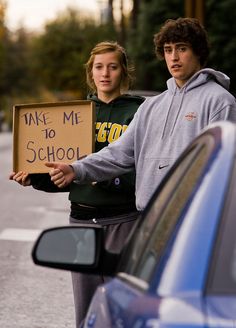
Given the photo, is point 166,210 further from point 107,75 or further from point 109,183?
point 107,75

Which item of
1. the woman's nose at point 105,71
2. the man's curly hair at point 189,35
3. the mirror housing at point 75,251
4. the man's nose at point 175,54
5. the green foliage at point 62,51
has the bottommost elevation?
the green foliage at point 62,51

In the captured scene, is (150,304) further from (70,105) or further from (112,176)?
(70,105)

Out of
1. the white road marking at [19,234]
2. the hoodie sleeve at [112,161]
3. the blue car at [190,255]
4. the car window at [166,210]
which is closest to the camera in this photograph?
the blue car at [190,255]

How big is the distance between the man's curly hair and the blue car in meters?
1.95

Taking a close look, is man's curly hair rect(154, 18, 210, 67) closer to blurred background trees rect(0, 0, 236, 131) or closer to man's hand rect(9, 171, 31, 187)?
man's hand rect(9, 171, 31, 187)

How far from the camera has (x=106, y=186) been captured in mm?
5594

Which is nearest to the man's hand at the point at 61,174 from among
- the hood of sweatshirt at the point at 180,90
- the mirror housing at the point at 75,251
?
the hood of sweatshirt at the point at 180,90

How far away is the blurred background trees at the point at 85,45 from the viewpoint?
108 feet

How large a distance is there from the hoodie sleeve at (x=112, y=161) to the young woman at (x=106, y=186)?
1.62ft

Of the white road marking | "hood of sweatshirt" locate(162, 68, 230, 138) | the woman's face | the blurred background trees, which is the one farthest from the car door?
the blurred background trees

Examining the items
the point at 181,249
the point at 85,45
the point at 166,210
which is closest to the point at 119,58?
the point at 166,210

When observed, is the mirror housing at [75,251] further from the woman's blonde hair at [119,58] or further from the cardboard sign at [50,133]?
the woman's blonde hair at [119,58]

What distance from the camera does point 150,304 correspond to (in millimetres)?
2604

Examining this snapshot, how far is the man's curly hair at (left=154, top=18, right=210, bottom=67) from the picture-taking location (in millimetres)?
5125
